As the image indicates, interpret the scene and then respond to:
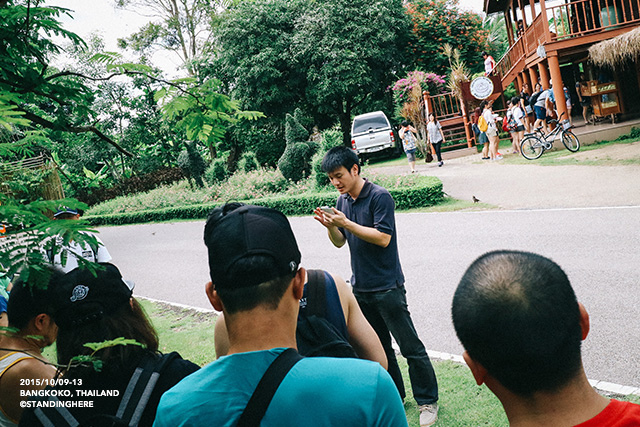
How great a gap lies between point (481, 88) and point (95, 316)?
21628 mm

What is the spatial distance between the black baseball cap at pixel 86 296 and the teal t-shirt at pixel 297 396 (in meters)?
0.92

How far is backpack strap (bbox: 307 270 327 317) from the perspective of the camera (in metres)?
2.20

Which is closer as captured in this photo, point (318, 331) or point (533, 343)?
point (533, 343)

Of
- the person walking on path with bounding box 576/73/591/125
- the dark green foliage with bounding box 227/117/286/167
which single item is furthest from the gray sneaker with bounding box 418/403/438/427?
the dark green foliage with bounding box 227/117/286/167

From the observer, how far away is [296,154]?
18.2m

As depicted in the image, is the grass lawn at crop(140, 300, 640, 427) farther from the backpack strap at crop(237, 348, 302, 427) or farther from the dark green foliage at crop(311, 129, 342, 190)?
the dark green foliage at crop(311, 129, 342, 190)

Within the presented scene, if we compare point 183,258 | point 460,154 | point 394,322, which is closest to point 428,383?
point 394,322

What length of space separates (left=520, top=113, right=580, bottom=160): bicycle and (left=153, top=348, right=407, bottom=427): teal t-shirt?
1585cm

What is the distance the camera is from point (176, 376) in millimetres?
1909

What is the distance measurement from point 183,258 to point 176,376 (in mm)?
10815

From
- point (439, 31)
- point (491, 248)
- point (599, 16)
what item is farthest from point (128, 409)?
point (439, 31)

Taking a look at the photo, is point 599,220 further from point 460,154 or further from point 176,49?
point 176,49

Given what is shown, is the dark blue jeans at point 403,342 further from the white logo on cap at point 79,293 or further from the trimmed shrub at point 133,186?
the trimmed shrub at point 133,186

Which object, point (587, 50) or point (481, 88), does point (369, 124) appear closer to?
point (481, 88)
